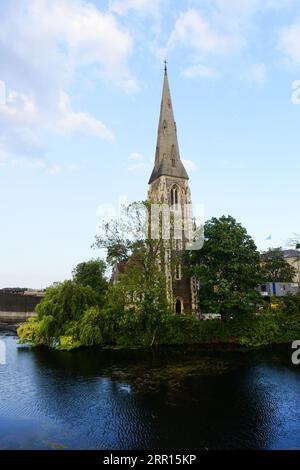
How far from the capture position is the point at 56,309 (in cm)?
3102

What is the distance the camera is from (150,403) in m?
15.9

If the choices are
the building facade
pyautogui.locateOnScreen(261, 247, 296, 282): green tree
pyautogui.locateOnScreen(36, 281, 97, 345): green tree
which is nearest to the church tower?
pyautogui.locateOnScreen(36, 281, 97, 345): green tree

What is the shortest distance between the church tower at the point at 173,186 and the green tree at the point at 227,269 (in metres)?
6.33

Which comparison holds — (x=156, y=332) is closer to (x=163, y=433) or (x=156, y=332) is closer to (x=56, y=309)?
(x=56, y=309)

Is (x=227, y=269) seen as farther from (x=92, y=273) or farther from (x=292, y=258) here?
(x=292, y=258)

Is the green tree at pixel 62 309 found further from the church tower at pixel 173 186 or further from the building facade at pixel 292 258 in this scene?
the building facade at pixel 292 258

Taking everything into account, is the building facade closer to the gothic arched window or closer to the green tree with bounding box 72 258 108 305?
the gothic arched window

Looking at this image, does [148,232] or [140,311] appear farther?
[148,232]

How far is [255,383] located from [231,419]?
5824 mm

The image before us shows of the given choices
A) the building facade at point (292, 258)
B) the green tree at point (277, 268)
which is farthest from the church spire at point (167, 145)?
the building facade at point (292, 258)

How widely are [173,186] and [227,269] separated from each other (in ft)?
56.9

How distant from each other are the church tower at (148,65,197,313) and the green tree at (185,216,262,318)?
633 cm
